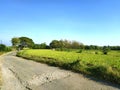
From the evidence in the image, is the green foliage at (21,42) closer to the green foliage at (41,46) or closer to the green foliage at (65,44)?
the green foliage at (41,46)

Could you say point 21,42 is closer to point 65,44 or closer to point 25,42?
point 25,42

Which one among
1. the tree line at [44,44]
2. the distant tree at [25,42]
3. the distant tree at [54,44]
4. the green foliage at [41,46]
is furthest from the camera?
the distant tree at [25,42]

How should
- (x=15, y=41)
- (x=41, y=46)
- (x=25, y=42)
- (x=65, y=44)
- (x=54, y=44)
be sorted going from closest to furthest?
(x=15, y=41), (x=41, y=46), (x=54, y=44), (x=25, y=42), (x=65, y=44)

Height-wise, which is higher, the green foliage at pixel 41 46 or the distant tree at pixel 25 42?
the distant tree at pixel 25 42

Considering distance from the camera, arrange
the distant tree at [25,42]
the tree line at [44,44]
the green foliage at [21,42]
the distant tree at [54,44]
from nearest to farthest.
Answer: the green foliage at [21,42] → the tree line at [44,44] → the distant tree at [54,44] → the distant tree at [25,42]

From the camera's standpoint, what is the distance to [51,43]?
3760 inches

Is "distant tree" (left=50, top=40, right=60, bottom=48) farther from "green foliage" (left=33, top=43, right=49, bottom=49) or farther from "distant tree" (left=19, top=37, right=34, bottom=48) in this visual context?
"distant tree" (left=19, top=37, right=34, bottom=48)

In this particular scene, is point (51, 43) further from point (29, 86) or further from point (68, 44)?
point (29, 86)

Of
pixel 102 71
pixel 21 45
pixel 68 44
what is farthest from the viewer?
pixel 68 44

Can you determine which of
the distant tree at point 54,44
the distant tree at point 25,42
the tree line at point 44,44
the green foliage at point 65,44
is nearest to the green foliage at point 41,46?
the tree line at point 44,44

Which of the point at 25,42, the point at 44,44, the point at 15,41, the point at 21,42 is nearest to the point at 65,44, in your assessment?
the point at 44,44

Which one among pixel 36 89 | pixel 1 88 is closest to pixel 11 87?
pixel 1 88

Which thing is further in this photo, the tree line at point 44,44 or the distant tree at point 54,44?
the distant tree at point 54,44

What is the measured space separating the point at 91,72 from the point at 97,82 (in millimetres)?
2226
